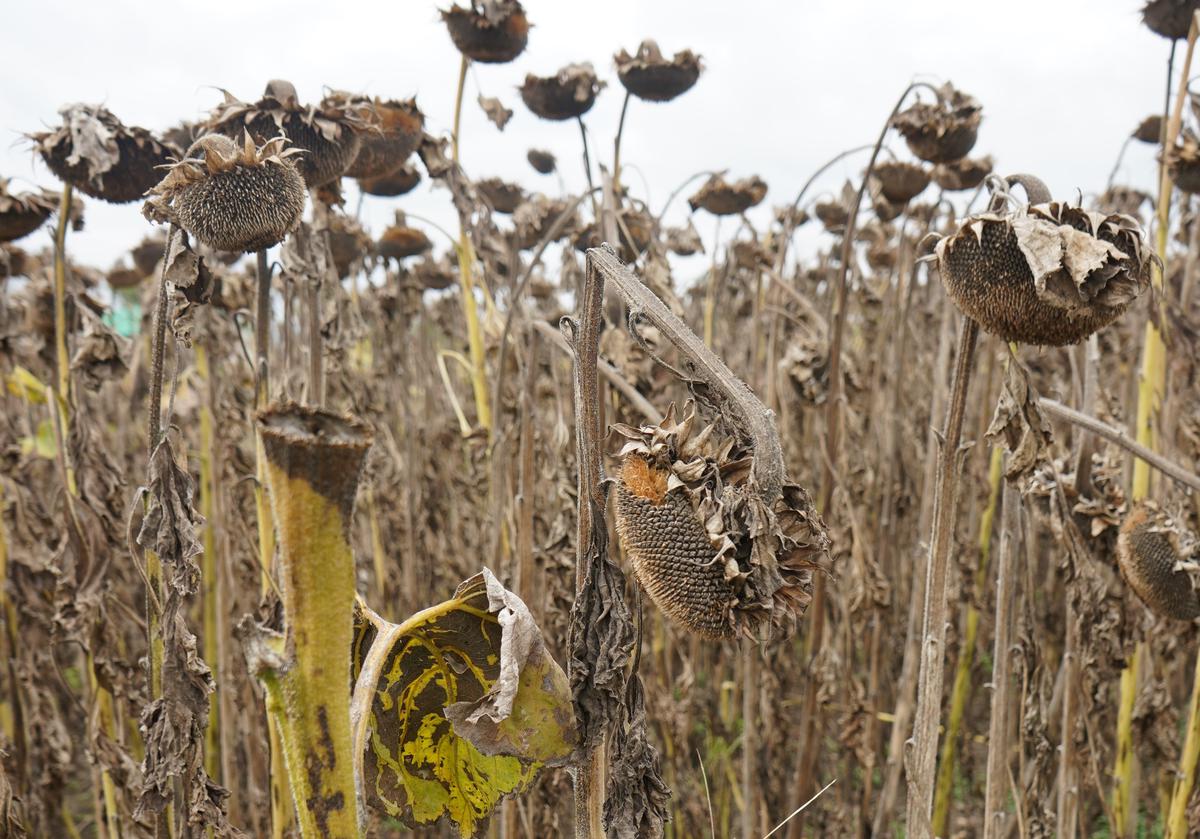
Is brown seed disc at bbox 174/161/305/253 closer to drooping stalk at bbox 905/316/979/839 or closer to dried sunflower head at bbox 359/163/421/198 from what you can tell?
drooping stalk at bbox 905/316/979/839

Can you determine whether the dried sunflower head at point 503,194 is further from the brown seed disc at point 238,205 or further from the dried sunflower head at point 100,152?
the brown seed disc at point 238,205

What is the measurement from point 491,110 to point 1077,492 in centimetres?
202

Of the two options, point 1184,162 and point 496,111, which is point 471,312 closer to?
point 496,111

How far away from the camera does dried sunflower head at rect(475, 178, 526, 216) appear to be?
3943 millimetres

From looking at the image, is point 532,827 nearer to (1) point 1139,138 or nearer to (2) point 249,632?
(2) point 249,632

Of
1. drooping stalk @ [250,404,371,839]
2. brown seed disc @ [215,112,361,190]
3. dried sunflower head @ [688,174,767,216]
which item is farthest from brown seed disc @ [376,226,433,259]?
drooping stalk @ [250,404,371,839]

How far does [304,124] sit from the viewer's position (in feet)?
5.02

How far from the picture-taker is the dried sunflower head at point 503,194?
3.94m

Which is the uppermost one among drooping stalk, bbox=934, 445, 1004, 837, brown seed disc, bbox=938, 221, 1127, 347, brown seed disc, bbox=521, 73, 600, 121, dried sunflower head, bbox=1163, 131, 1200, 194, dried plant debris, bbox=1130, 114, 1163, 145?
dried plant debris, bbox=1130, 114, 1163, 145

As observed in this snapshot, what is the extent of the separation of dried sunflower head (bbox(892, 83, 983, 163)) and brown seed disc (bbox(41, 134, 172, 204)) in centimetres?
173

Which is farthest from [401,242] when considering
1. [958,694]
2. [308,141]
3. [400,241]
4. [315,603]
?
[315,603]

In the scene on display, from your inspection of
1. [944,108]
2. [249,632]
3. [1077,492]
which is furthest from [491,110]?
[249,632]

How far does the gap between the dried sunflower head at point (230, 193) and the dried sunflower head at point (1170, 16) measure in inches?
82.8

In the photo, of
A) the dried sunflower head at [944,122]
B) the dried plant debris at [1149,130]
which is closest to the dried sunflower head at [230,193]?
the dried sunflower head at [944,122]
